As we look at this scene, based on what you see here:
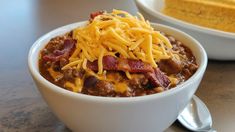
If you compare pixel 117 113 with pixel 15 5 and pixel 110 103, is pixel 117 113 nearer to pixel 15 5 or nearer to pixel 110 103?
pixel 110 103

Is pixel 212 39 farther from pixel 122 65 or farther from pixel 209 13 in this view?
pixel 122 65

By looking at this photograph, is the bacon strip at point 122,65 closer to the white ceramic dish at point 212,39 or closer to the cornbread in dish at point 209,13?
the white ceramic dish at point 212,39

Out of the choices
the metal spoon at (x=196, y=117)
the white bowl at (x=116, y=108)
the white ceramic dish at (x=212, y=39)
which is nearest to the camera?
the white bowl at (x=116, y=108)

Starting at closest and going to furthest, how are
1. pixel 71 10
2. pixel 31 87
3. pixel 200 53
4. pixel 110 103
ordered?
1. pixel 110 103
2. pixel 200 53
3. pixel 31 87
4. pixel 71 10

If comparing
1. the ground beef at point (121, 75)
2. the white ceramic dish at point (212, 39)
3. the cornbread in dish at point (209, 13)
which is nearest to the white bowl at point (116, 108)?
the ground beef at point (121, 75)

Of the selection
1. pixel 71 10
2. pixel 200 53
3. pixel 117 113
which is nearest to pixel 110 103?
pixel 117 113

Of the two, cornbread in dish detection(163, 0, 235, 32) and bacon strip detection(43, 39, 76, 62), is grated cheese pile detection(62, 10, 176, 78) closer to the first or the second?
bacon strip detection(43, 39, 76, 62)

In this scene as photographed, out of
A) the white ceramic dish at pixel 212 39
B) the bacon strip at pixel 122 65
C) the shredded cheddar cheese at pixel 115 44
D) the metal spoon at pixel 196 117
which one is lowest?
the metal spoon at pixel 196 117
